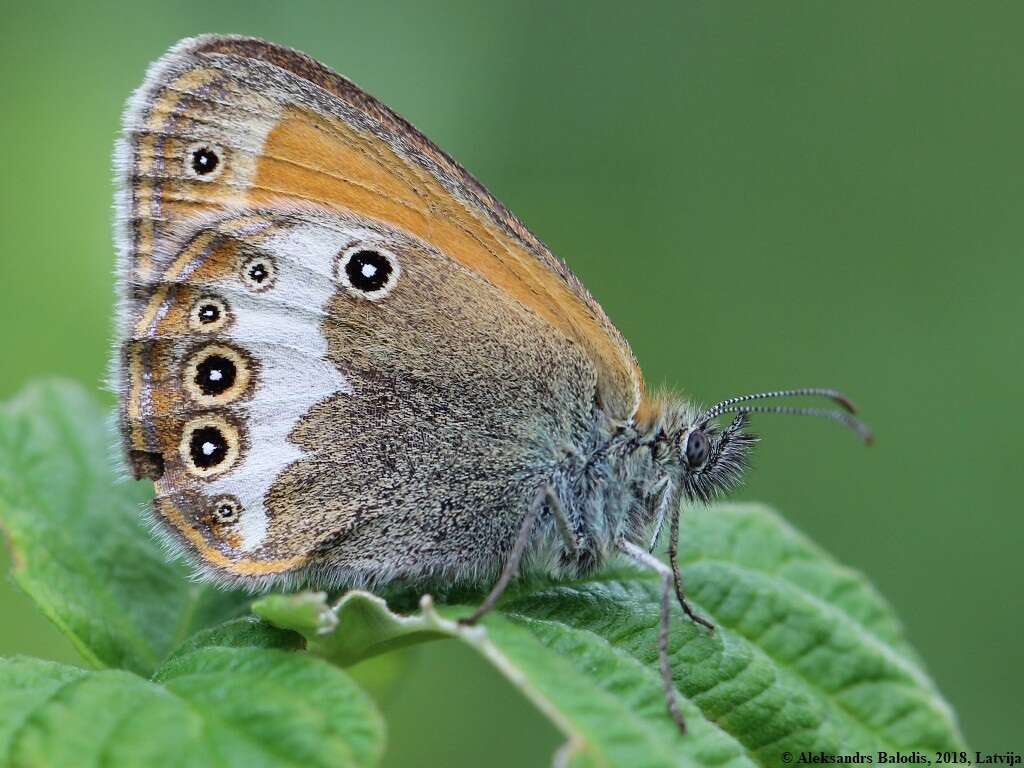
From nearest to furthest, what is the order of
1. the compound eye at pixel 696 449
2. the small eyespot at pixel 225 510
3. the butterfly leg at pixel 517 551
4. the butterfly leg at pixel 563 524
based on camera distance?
the butterfly leg at pixel 517 551 < the butterfly leg at pixel 563 524 < the small eyespot at pixel 225 510 < the compound eye at pixel 696 449

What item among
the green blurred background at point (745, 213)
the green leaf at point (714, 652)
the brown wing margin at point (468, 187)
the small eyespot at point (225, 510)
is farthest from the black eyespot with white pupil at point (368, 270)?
the green blurred background at point (745, 213)

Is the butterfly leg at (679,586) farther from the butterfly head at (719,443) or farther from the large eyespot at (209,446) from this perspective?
the large eyespot at (209,446)

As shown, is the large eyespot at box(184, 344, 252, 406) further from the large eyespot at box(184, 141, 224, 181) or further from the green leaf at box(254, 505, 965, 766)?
the green leaf at box(254, 505, 965, 766)

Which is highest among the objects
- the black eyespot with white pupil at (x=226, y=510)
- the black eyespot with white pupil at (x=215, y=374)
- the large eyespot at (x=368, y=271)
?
the large eyespot at (x=368, y=271)

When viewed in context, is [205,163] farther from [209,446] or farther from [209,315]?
[209,446]

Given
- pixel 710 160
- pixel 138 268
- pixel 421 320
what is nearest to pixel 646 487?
pixel 421 320

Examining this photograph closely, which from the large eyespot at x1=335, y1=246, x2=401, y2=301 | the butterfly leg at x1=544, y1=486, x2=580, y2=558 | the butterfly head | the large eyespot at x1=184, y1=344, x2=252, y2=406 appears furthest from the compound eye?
the large eyespot at x1=184, y1=344, x2=252, y2=406
